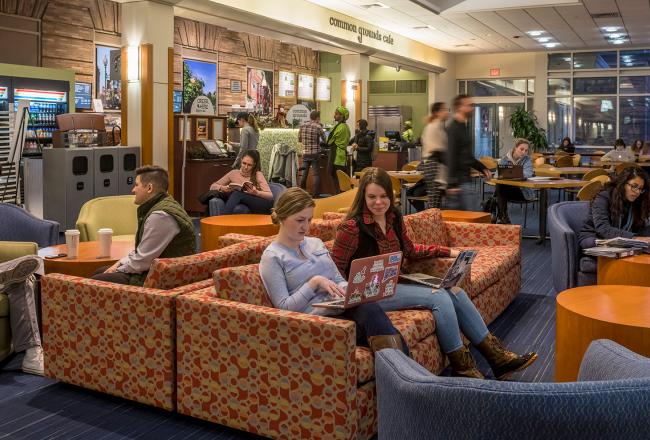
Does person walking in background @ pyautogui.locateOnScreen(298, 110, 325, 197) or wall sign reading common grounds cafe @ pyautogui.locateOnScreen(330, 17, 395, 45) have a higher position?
wall sign reading common grounds cafe @ pyautogui.locateOnScreen(330, 17, 395, 45)

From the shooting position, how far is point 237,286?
3.62 m

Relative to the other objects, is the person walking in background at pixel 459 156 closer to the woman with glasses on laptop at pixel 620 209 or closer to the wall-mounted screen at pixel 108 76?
the woman with glasses on laptop at pixel 620 209

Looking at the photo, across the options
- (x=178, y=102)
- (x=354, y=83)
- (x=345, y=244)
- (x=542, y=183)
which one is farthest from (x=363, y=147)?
(x=345, y=244)

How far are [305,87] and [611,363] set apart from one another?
→ 18663mm

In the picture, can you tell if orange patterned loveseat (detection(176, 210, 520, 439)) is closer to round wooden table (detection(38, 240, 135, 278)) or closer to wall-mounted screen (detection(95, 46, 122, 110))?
round wooden table (detection(38, 240, 135, 278))

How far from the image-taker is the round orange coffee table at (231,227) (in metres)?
6.89

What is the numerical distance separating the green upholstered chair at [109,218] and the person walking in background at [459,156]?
3.12 m

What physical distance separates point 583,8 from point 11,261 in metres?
12.1

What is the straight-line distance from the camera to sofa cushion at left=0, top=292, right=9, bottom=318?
438 centimetres

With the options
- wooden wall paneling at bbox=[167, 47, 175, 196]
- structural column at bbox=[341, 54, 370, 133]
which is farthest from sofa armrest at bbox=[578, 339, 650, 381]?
structural column at bbox=[341, 54, 370, 133]

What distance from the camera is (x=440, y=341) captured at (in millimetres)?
4062

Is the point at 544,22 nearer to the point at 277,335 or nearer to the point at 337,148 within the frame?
the point at 337,148

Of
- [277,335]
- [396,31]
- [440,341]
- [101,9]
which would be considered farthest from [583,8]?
[277,335]

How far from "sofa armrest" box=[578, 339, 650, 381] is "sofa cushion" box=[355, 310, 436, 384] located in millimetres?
1171
